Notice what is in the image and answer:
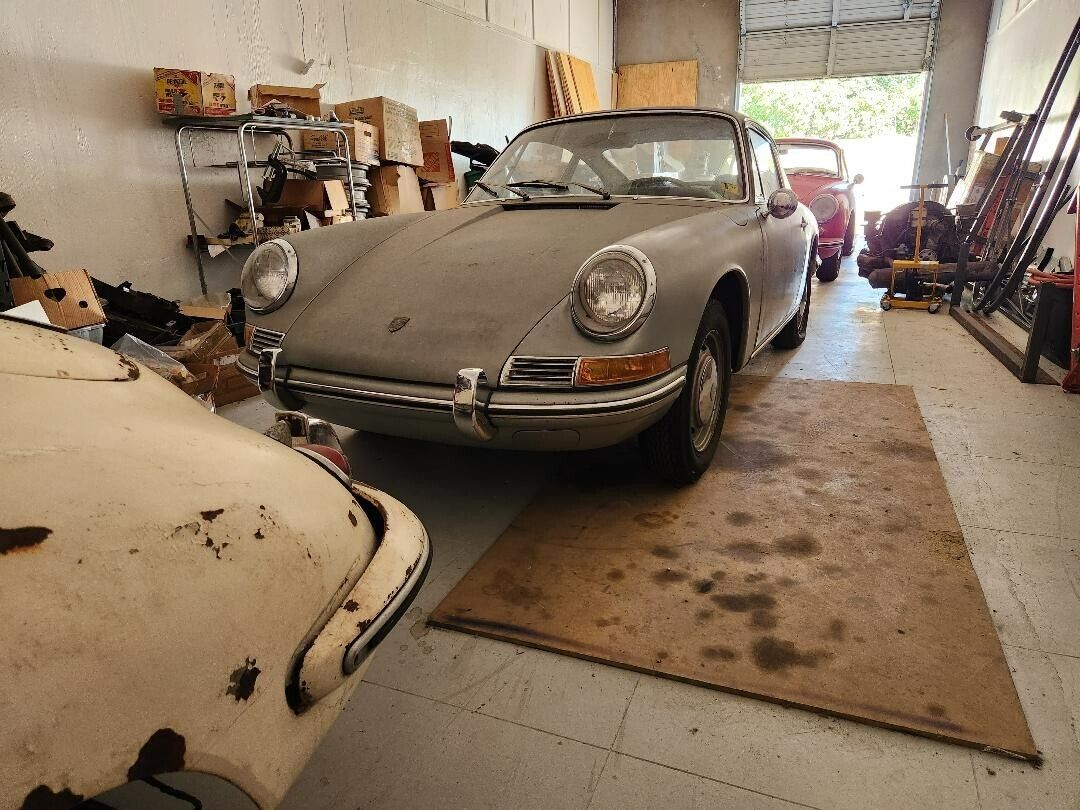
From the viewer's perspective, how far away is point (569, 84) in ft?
35.4

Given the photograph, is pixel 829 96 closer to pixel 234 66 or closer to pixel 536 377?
pixel 234 66

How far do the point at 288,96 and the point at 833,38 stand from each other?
1109 cm

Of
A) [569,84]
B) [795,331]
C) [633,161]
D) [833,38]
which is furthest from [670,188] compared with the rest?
[833,38]

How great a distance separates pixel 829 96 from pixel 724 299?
56.3 ft

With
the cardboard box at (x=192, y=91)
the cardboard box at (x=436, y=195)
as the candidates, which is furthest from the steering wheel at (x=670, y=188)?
the cardboard box at (x=436, y=195)

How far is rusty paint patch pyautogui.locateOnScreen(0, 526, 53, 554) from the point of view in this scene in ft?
1.98

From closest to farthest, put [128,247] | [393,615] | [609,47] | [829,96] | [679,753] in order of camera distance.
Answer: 1. [393,615]
2. [679,753]
3. [128,247]
4. [609,47]
5. [829,96]

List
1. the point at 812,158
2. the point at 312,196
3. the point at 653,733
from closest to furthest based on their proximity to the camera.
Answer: the point at 653,733
the point at 312,196
the point at 812,158

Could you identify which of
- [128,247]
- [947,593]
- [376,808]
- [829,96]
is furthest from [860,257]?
[829,96]

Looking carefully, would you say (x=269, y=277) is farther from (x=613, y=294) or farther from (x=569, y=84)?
(x=569, y=84)

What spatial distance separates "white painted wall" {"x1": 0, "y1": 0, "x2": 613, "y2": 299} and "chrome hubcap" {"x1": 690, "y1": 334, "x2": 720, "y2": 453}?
3.78 m

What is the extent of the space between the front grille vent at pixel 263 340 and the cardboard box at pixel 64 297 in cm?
140

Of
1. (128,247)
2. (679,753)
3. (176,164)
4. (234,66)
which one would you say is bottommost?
(679,753)

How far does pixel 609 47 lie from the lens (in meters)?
13.1
